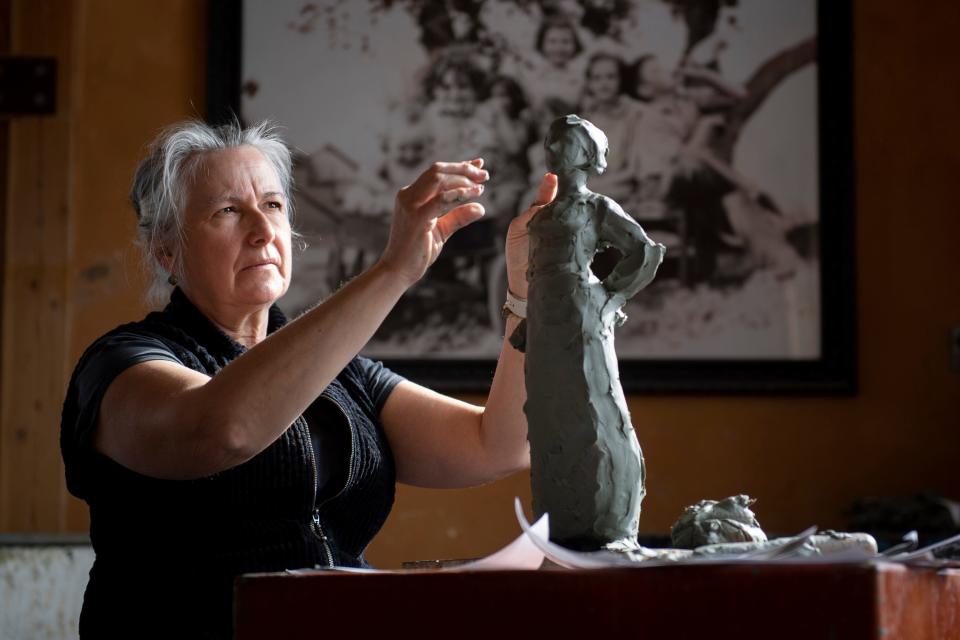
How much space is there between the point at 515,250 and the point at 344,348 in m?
0.21

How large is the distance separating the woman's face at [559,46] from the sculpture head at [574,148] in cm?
205

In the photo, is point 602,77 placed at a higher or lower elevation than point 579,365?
higher

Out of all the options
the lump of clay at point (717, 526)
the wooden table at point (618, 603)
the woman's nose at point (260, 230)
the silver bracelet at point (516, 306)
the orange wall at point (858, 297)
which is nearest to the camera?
the wooden table at point (618, 603)

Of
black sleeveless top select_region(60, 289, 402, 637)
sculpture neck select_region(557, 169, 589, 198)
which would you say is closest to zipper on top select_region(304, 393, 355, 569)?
black sleeveless top select_region(60, 289, 402, 637)

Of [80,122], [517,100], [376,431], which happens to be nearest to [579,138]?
[376,431]

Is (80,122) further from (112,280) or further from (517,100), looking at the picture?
(517,100)

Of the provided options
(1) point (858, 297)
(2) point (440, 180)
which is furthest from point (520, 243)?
(1) point (858, 297)

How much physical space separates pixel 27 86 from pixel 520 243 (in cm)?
214

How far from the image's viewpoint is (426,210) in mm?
1244

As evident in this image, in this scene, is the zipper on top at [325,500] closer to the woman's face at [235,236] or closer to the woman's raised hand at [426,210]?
the woman's face at [235,236]

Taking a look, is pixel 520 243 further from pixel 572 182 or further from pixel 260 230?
pixel 260 230

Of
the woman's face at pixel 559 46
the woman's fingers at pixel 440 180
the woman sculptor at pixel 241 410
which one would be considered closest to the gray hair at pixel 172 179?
the woman sculptor at pixel 241 410

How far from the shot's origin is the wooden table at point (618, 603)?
86 centimetres

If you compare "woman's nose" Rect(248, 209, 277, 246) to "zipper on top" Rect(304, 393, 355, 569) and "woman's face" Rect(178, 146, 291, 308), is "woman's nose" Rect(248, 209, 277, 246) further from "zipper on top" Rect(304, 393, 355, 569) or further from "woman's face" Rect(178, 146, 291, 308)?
"zipper on top" Rect(304, 393, 355, 569)
